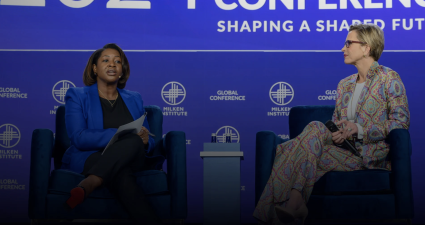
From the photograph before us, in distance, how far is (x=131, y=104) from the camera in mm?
2600

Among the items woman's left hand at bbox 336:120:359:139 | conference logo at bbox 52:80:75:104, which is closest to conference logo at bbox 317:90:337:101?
woman's left hand at bbox 336:120:359:139

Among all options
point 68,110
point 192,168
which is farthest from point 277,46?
point 68,110

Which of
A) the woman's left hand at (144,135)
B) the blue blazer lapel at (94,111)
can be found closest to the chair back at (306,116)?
the woman's left hand at (144,135)

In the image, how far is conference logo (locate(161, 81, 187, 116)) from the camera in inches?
135

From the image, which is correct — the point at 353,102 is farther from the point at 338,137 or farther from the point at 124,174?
the point at 124,174

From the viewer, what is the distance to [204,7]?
3479mm

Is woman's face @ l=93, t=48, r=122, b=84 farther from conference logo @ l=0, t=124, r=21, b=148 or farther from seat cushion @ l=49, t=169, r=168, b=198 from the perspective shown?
conference logo @ l=0, t=124, r=21, b=148

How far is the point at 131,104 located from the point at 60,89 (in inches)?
43.7

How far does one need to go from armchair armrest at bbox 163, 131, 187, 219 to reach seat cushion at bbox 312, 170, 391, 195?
0.72 meters

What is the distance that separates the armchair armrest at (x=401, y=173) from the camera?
2.18 m

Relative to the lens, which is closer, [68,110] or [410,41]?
[68,110]

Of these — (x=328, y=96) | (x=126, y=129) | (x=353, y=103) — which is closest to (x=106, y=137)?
(x=126, y=129)

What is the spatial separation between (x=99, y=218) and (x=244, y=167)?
152cm

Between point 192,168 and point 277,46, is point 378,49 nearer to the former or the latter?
point 277,46
